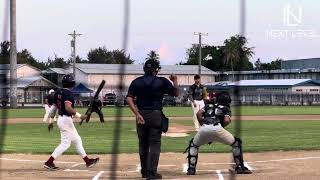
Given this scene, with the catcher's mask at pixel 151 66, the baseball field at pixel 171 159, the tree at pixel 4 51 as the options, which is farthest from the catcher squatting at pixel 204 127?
the tree at pixel 4 51

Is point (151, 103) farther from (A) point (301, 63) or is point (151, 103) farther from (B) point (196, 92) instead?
(A) point (301, 63)

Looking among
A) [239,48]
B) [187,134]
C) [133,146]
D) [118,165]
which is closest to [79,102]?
[187,134]

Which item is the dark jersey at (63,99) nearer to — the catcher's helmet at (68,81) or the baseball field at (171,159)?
the catcher's helmet at (68,81)

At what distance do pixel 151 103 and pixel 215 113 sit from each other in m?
1.17

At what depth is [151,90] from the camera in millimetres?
8328

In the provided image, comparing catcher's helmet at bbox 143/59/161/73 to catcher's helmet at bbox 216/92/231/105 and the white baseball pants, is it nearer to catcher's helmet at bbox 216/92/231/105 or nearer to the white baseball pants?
catcher's helmet at bbox 216/92/231/105

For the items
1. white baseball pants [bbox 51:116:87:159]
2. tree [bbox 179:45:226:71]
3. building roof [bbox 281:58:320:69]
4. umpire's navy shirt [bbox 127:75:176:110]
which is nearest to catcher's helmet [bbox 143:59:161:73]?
umpire's navy shirt [bbox 127:75:176:110]

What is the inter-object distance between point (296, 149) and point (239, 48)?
29.6 ft

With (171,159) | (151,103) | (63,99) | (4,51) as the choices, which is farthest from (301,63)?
(4,51)

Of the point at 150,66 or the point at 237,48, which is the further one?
the point at 150,66

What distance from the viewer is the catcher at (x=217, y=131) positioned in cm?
891

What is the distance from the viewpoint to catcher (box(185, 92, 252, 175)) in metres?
8.91

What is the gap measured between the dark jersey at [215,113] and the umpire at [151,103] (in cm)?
81

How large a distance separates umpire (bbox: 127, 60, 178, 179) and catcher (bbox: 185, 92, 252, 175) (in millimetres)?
848
